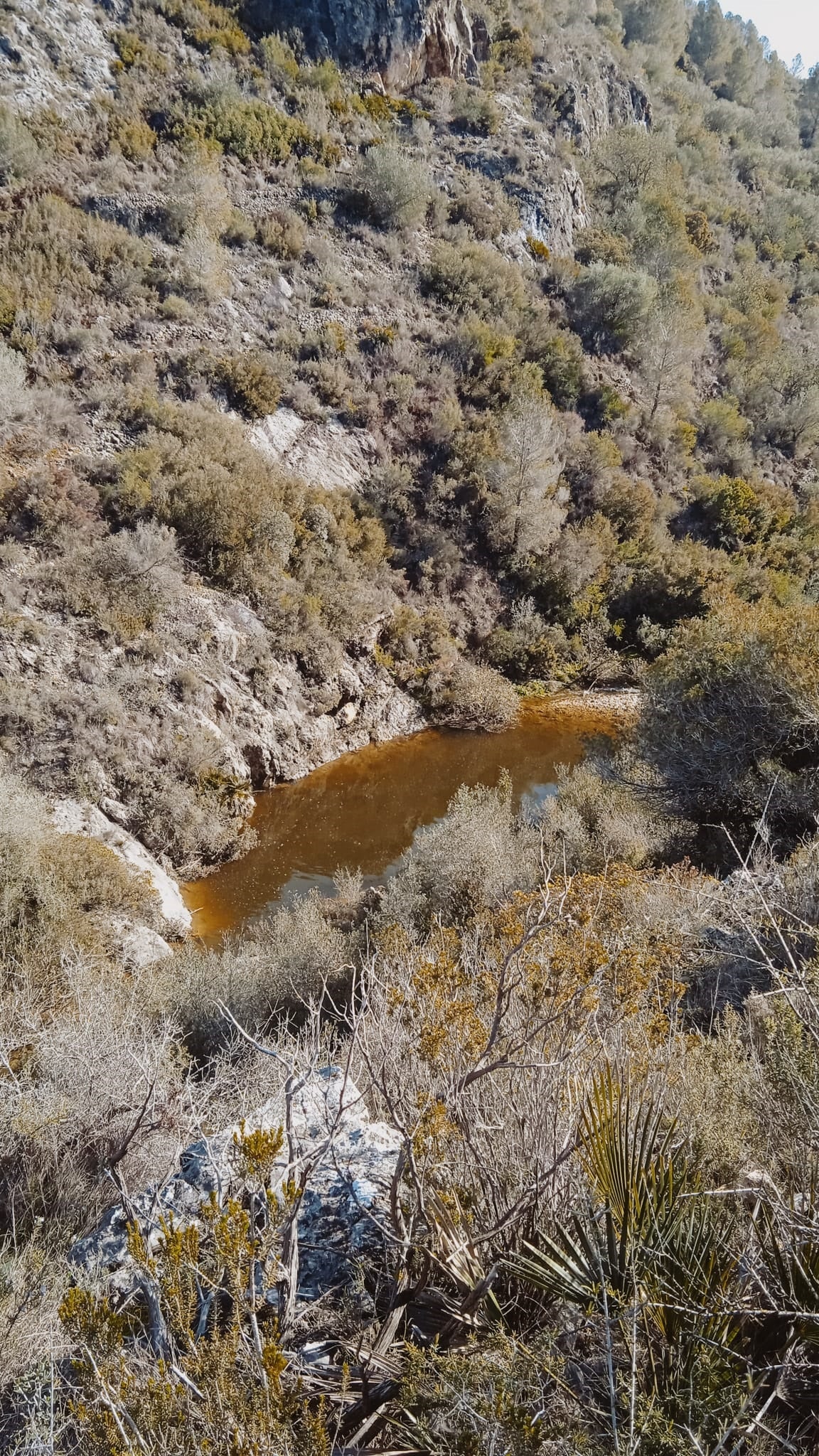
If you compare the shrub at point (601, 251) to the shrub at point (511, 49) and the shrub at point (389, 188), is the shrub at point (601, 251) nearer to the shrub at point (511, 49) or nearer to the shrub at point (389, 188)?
the shrub at point (389, 188)

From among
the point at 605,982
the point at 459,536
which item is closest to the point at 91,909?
the point at 605,982

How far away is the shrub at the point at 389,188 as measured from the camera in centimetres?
1748

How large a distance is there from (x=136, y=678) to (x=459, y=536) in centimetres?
834

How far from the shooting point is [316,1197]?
7.83 feet

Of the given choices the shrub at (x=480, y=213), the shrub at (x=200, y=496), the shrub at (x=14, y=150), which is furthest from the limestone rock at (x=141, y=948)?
the shrub at (x=480, y=213)

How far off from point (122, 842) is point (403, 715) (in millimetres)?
6054

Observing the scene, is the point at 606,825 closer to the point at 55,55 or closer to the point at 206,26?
the point at 55,55

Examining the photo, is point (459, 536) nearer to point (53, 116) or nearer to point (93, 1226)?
point (53, 116)

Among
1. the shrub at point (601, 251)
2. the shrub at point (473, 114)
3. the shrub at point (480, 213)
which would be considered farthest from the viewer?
the shrub at point (601, 251)

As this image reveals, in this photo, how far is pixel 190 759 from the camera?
30.1ft

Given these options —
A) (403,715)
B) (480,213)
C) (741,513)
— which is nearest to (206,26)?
(480,213)

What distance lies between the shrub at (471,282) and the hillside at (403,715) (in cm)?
14

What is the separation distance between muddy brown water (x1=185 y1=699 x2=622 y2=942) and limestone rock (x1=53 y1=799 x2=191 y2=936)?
27 centimetres

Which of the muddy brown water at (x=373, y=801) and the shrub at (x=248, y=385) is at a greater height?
the shrub at (x=248, y=385)
